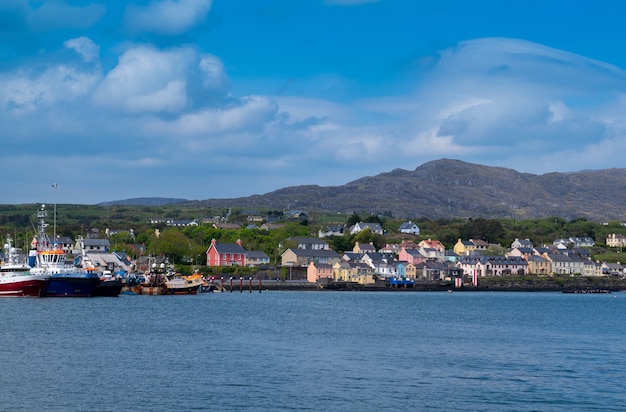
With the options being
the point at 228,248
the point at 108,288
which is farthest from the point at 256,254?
the point at 108,288

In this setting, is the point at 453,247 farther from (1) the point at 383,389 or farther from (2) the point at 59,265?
(1) the point at 383,389

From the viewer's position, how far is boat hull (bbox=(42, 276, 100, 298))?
8038 centimetres

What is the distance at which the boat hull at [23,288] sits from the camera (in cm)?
7950

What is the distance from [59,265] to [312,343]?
147ft

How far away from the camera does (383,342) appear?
1788 inches

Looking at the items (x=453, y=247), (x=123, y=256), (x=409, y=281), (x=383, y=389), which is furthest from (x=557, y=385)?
(x=453, y=247)

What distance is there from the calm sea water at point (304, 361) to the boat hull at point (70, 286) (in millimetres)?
15628

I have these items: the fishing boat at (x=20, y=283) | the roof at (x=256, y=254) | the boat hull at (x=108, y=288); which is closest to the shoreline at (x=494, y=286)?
the roof at (x=256, y=254)

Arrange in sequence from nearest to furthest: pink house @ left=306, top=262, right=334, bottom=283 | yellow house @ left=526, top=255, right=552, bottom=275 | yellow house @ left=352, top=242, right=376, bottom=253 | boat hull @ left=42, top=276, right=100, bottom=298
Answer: boat hull @ left=42, top=276, right=100, bottom=298
pink house @ left=306, top=262, right=334, bottom=283
yellow house @ left=526, top=255, right=552, bottom=275
yellow house @ left=352, top=242, right=376, bottom=253

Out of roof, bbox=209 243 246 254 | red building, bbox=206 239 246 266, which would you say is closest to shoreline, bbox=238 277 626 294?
red building, bbox=206 239 246 266

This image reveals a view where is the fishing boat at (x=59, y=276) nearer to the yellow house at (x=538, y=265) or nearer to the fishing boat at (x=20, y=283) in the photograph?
the fishing boat at (x=20, y=283)

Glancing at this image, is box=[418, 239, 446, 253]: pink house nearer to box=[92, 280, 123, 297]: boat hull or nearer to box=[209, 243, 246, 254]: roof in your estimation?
box=[209, 243, 246, 254]: roof

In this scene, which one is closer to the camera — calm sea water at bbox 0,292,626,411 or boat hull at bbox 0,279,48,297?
calm sea water at bbox 0,292,626,411

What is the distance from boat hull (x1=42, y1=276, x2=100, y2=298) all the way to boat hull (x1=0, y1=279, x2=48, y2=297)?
579 millimetres
